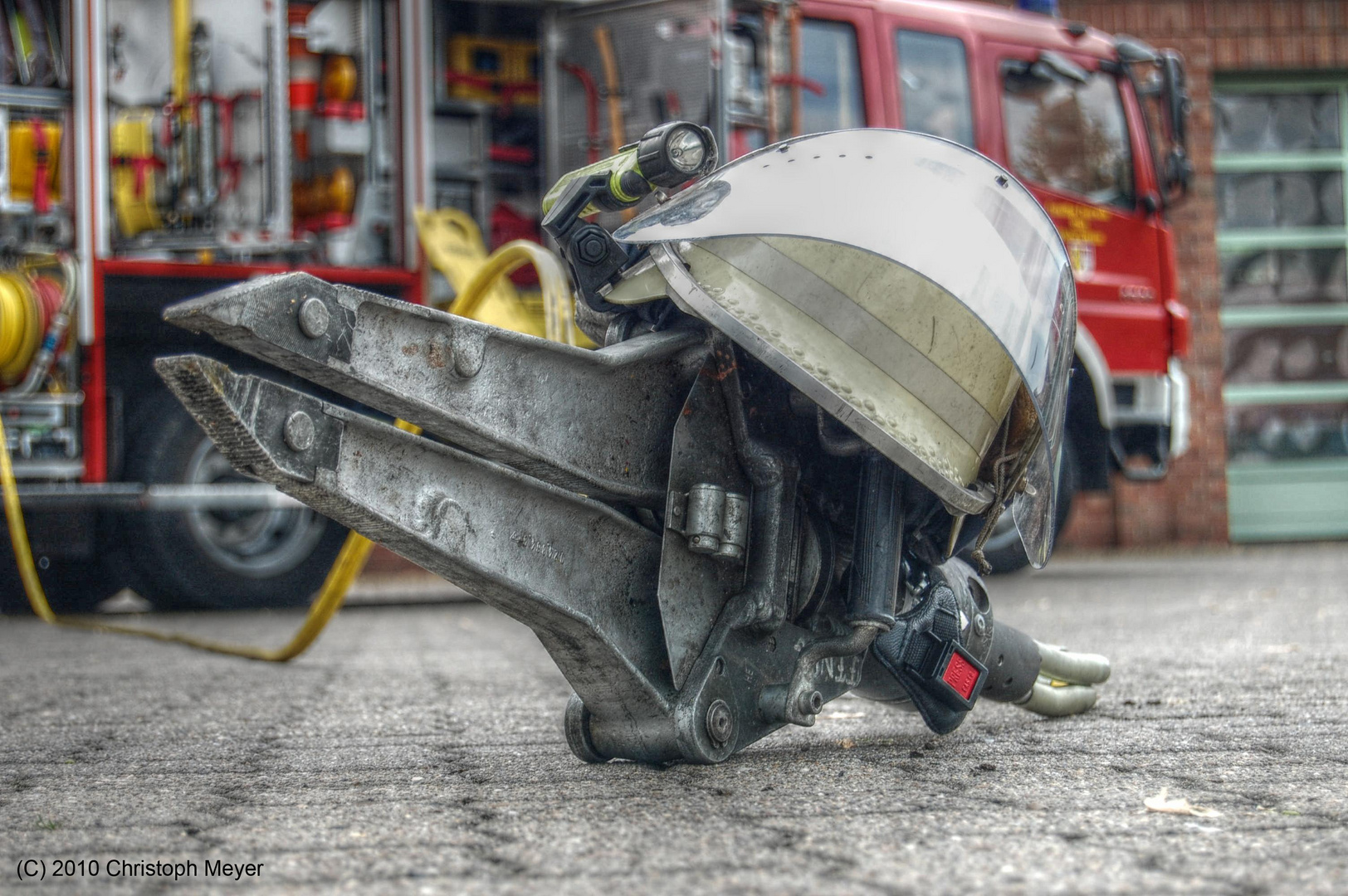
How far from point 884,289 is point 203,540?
15.6 feet

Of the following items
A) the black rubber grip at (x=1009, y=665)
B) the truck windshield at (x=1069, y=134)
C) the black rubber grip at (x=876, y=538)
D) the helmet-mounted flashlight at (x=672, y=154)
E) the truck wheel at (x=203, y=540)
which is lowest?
the truck wheel at (x=203, y=540)

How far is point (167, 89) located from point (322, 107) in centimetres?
68

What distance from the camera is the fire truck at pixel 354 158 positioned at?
20.5ft

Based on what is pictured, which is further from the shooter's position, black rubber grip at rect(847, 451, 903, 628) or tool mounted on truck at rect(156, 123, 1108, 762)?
black rubber grip at rect(847, 451, 903, 628)

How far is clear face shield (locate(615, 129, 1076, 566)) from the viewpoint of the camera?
2174mm

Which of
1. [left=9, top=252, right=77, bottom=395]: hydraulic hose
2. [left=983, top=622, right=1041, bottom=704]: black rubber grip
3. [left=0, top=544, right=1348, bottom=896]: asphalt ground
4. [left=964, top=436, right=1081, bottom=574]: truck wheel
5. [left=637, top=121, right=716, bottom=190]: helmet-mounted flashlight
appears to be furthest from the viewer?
[left=9, top=252, right=77, bottom=395]: hydraulic hose

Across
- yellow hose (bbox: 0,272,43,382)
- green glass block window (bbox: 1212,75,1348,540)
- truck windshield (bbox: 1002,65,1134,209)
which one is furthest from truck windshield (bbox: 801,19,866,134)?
green glass block window (bbox: 1212,75,1348,540)

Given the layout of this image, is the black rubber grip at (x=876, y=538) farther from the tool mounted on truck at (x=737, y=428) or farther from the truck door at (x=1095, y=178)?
the truck door at (x=1095, y=178)

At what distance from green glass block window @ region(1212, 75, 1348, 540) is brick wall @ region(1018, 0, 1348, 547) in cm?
17

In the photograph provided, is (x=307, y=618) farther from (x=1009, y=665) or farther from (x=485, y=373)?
(x=485, y=373)

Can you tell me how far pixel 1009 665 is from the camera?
106 inches

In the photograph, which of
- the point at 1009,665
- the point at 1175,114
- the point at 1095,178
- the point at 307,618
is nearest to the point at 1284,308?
the point at 1175,114

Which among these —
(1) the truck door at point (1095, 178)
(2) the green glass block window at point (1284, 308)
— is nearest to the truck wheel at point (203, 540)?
(1) the truck door at point (1095, 178)

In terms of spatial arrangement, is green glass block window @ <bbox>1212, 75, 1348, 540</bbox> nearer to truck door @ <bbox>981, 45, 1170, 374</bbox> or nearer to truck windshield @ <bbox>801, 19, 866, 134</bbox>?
truck door @ <bbox>981, 45, 1170, 374</bbox>
